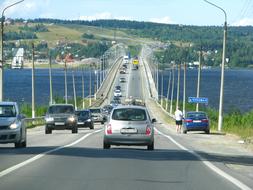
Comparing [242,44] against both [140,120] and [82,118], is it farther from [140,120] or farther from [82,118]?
[140,120]

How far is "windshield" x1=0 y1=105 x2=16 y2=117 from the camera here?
2742cm

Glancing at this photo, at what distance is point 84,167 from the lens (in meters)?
19.1

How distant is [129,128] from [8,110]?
4.43 meters

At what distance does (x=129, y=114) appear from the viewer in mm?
26969

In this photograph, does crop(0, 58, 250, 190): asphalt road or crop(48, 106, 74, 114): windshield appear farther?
crop(48, 106, 74, 114): windshield

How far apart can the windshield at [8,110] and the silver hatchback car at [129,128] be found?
3389mm

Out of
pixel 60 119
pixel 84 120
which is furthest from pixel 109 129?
pixel 84 120

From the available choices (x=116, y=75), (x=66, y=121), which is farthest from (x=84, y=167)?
(x=116, y=75)

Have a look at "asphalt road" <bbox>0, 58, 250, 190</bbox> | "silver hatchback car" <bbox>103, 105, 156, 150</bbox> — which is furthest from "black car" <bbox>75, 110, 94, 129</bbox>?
"asphalt road" <bbox>0, 58, 250, 190</bbox>

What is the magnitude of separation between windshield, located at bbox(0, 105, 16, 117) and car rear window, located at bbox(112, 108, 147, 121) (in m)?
3.55

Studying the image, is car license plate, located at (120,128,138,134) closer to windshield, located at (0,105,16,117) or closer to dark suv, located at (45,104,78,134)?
windshield, located at (0,105,16,117)

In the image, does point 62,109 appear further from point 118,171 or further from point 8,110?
point 118,171

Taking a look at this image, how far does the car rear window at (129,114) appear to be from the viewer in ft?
88.2

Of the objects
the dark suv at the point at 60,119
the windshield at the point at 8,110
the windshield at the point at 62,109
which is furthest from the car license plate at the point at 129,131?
the windshield at the point at 62,109
